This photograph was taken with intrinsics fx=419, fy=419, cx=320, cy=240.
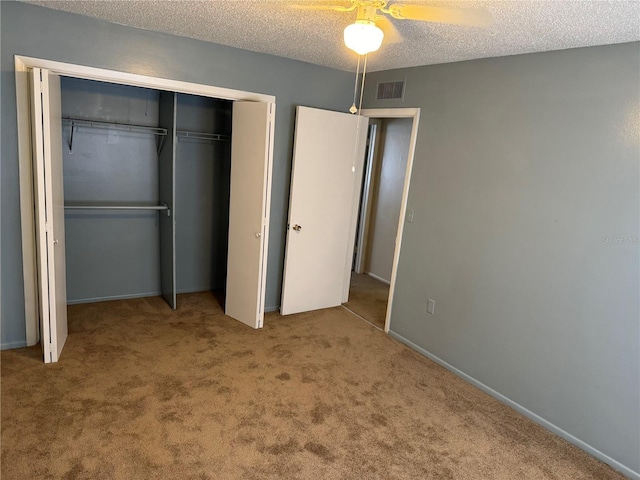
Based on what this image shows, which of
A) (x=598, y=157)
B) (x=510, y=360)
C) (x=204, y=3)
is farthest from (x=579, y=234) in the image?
(x=204, y=3)

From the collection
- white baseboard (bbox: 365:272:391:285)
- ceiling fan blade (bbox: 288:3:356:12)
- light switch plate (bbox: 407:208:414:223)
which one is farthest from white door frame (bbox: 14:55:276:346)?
white baseboard (bbox: 365:272:391:285)

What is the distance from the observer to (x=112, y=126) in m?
3.79

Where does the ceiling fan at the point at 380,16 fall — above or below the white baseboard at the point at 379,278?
above

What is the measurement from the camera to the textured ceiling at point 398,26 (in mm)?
1996

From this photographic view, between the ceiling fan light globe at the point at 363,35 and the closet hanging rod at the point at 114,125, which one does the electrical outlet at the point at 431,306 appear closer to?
the ceiling fan light globe at the point at 363,35

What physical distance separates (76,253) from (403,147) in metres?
3.77

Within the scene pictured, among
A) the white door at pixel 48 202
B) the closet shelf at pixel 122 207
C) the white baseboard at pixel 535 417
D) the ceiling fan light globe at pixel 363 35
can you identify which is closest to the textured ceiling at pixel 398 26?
the ceiling fan light globe at pixel 363 35

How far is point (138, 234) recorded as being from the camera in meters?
4.17

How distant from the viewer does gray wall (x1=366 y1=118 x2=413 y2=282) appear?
523 cm

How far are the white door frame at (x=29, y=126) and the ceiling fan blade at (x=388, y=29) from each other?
1.55 m

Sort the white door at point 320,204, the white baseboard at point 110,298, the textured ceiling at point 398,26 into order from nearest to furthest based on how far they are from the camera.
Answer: the textured ceiling at point 398,26
the white door at point 320,204
the white baseboard at point 110,298

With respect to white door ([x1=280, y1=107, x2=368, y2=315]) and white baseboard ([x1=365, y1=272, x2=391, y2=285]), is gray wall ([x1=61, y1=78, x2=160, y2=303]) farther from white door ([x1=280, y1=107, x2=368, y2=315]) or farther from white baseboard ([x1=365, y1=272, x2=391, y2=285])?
white baseboard ([x1=365, y1=272, x2=391, y2=285])

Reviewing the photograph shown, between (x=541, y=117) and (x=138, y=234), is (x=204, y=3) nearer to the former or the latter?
(x=541, y=117)

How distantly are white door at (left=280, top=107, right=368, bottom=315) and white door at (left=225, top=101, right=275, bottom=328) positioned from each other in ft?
1.33
